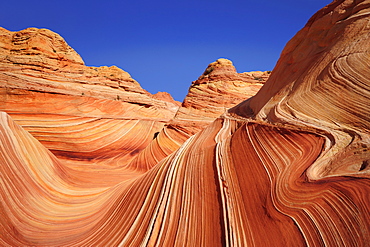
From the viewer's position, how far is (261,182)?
2896 mm

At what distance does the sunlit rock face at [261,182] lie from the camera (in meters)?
2.10

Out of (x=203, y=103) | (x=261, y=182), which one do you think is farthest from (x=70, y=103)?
(x=261, y=182)

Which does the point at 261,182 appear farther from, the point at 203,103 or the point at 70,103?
the point at 70,103

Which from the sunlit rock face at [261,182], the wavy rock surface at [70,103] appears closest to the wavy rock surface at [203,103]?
the wavy rock surface at [70,103]

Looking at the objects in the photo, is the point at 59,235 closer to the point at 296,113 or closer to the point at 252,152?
the point at 252,152

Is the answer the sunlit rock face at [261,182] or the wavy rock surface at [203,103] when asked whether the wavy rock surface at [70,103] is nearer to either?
the wavy rock surface at [203,103]

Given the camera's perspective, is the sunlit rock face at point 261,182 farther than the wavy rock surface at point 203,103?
No

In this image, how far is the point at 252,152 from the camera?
3.48 meters

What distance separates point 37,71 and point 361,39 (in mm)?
14132

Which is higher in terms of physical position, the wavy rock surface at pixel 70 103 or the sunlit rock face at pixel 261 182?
the wavy rock surface at pixel 70 103

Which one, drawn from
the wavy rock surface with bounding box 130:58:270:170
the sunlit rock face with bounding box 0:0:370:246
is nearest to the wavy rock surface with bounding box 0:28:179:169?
the wavy rock surface with bounding box 130:58:270:170

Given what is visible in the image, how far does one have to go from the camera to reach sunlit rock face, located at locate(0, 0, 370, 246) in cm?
210

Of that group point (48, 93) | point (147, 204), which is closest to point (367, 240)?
point (147, 204)

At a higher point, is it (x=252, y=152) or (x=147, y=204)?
(x=252, y=152)
